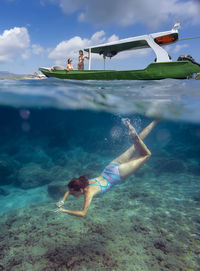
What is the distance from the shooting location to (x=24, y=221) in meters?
7.36

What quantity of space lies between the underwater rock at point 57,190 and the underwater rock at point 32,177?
2.12 meters

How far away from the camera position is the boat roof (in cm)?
1008

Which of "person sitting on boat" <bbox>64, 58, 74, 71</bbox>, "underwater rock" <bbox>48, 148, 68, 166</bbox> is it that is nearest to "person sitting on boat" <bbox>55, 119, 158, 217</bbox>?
"person sitting on boat" <bbox>64, 58, 74, 71</bbox>

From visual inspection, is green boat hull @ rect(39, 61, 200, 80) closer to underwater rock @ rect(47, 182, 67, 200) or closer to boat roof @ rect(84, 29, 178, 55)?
boat roof @ rect(84, 29, 178, 55)

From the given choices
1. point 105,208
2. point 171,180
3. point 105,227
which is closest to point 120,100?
point 171,180

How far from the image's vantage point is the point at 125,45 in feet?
36.6

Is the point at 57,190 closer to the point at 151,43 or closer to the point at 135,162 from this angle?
the point at 135,162

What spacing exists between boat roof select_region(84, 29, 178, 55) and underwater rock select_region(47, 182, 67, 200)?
378 inches

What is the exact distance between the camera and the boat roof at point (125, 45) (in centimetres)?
1008

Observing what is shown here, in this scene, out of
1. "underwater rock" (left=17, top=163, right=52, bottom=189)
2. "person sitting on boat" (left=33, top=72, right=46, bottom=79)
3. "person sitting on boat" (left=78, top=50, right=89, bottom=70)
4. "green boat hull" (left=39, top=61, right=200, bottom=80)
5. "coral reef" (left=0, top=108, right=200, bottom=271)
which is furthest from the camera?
"person sitting on boat" (left=33, top=72, right=46, bottom=79)

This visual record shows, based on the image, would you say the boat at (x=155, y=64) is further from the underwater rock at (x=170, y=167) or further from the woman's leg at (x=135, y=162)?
the underwater rock at (x=170, y=167)

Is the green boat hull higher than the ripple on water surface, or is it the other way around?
the green boat hull

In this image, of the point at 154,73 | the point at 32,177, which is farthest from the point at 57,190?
the point at 154,73

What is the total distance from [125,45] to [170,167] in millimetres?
10830
